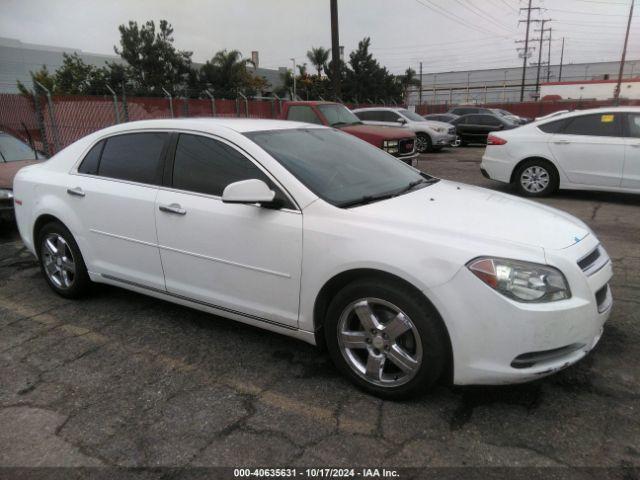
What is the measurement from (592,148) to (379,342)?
22.1 ft

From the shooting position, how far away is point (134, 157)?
388cm

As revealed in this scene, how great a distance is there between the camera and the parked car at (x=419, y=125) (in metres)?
17.1

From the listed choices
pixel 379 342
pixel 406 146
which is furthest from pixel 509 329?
pixel 406 146

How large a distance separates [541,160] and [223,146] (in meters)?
6.79

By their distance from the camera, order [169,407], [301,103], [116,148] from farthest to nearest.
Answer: [301,103] → [116,148] → [169,407]

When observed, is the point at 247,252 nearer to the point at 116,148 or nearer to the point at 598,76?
the point at 116,148

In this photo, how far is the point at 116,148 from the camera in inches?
158

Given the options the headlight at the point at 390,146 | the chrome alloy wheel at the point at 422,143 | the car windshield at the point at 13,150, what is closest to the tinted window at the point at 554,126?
the headlight at the point at 390,146

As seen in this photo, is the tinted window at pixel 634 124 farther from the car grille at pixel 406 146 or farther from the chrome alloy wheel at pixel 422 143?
the chrome alloy wheel at pixel 422 143

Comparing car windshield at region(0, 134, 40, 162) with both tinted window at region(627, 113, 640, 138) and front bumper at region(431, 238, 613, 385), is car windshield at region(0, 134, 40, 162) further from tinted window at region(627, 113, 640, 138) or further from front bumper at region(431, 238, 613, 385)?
tinted window at region(627, 113, 640, 138)

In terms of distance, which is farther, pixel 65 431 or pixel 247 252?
pixel 247 252

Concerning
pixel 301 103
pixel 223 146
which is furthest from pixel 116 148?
pixel 301 103

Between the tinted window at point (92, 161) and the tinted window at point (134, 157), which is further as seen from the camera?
the tinted window at point (92, 161)

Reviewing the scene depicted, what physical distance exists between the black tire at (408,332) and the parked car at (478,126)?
1934 cm
